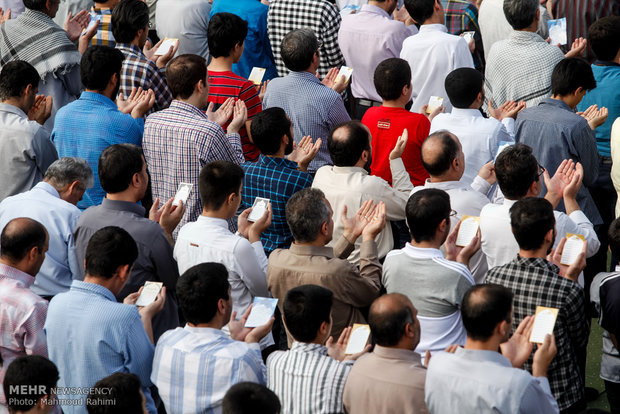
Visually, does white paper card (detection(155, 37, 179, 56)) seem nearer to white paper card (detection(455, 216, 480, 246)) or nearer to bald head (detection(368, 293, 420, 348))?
white paper card (detection(455, 216, 480, 246))

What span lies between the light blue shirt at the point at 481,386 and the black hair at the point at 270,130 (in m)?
2.31

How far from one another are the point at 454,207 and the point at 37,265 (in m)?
2.36

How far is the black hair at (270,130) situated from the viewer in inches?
224

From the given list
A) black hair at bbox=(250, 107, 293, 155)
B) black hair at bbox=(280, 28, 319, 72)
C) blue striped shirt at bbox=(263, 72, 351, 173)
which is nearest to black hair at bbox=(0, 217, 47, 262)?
black hair at bbox=(250, 107, 293, 155)

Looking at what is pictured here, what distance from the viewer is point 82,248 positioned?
16.7 ft

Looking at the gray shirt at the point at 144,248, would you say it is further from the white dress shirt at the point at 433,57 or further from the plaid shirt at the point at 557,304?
the white dress shirt at the point at 433,57

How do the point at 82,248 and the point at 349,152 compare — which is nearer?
the point at 82,248

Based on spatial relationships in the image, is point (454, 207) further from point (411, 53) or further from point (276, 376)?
point (411, 53)

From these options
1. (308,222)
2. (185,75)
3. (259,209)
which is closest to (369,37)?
(185,75)

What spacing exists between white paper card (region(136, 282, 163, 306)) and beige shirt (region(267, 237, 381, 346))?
2.07 feet

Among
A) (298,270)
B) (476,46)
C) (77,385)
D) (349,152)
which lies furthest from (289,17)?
(77,385)

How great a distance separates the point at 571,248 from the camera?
176 inches

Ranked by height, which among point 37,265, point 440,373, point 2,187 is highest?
point 440,373

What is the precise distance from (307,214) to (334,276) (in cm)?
38
